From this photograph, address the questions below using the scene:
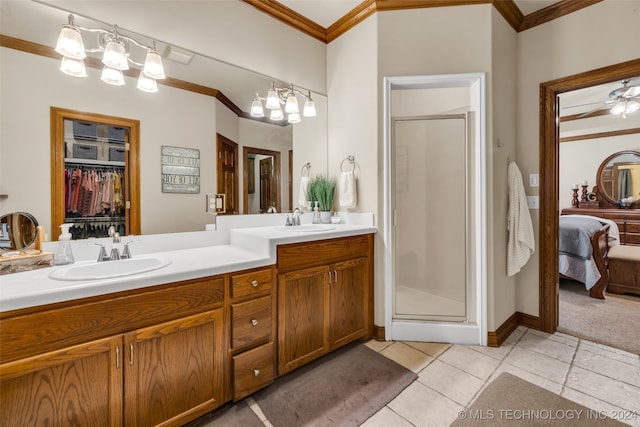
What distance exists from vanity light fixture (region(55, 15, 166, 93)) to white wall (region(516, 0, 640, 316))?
2894mm

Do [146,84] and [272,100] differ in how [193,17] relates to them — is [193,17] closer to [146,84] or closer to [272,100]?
[146,84]

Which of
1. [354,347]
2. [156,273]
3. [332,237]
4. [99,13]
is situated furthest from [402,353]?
[99,13]

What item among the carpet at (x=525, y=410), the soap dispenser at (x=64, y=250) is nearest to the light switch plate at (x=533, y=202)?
the carpet at (x=525, y=410)

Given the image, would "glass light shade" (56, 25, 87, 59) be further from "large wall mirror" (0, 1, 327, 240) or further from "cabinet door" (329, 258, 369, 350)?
"cabinet door" (329, 258, 369, 350)

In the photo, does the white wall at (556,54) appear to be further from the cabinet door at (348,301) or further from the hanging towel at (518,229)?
the cabinet door at (348,301)

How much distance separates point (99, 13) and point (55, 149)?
82 cm

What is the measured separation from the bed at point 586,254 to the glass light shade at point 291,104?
3.22 metres

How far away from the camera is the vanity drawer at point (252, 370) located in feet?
4.99

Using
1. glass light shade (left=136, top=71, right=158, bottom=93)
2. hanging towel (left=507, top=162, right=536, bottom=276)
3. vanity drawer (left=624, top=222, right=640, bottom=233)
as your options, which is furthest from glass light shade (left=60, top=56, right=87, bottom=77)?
vanity drawer (left=624, top=222, right=640, bottom=233)

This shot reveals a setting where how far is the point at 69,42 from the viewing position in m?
1.47

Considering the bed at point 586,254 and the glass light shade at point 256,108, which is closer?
the glass light shade at point 256,108

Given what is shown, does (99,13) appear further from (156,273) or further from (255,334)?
(255,334)

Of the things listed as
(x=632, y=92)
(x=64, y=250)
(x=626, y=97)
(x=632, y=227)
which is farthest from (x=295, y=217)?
(x=632, y=227)

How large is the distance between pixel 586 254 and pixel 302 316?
3.32 m
